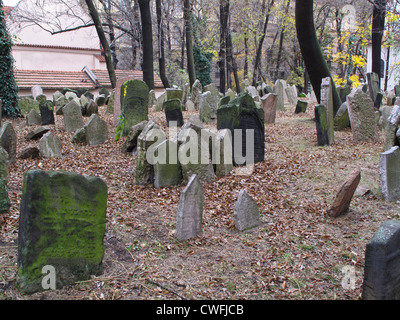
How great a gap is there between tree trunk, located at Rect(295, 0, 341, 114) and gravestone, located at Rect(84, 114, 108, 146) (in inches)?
242

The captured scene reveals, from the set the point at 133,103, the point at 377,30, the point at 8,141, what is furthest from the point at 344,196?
the point at 377,30

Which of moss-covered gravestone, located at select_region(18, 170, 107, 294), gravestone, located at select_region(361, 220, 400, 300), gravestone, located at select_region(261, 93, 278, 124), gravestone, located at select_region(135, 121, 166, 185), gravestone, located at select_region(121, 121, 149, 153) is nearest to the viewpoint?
gravestone, located at select_region(361, 220, 400, 300)

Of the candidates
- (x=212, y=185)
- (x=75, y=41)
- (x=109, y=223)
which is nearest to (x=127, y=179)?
(x=212, y=185)

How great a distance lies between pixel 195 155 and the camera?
6.36 meters

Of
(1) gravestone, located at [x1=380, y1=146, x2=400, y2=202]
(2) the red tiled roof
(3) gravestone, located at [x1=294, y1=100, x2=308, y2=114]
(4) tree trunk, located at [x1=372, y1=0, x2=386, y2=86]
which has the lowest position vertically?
(1) gravestone, located at [x1=380, y1=146, x2=400, y2=202]

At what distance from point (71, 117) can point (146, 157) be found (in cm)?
540

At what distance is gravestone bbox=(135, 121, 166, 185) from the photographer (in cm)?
646

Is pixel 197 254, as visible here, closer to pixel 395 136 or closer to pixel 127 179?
pixel 127 179

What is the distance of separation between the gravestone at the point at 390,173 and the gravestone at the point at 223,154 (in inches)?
104

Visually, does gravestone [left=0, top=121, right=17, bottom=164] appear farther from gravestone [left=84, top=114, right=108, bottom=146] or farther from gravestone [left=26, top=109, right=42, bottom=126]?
gravestone [left=26, top=109, right=42, bottom=126]

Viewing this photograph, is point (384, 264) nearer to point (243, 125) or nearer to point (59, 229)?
point (59, 229)

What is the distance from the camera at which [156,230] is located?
4809 millimetres

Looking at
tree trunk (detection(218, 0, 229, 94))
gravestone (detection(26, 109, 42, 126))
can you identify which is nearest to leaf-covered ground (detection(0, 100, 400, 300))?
gravestone (detection(26, 109, 42, 126))
